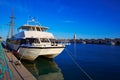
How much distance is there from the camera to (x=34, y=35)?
15.1m

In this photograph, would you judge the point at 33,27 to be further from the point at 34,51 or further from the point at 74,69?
the point at 74,69

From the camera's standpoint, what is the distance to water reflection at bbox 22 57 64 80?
10.6 metres

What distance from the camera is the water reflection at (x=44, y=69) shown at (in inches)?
416

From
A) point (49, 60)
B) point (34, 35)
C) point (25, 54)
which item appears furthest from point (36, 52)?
point (49, 60)

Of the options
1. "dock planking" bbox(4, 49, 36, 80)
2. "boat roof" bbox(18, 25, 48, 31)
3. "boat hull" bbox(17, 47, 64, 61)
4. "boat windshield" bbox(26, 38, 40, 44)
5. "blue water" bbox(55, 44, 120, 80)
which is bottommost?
"blue water" bbox(55, 44, 120, 80)

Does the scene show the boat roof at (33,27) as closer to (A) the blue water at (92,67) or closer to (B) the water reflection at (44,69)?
(B) the water reflection at (44,69)

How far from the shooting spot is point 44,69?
1305 centimetres

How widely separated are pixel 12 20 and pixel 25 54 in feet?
94.1

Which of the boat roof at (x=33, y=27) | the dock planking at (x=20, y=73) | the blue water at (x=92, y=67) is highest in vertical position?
the boat roof at (x=33, y=27)

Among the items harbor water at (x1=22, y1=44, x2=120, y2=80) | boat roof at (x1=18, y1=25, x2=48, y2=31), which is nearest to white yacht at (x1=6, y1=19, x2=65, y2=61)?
boat roof at (x1=18, y1=25, x2=48, y2=31)

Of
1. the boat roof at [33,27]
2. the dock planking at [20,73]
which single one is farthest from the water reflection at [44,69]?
the boat roof at [33,27]

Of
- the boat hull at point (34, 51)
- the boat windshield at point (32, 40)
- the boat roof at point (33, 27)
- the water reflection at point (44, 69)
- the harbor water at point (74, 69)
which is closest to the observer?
the harbor water at point (74, 69)

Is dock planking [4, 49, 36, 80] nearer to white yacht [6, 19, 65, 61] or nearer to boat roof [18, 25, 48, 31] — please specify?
white yacht [6, 19, 65, 61]

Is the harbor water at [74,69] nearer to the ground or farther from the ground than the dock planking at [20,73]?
nearer to the ground
